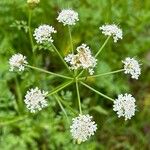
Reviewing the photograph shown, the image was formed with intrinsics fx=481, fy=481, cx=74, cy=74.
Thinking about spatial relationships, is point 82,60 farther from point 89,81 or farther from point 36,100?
point 89,81

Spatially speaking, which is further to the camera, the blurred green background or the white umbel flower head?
the blurred green background

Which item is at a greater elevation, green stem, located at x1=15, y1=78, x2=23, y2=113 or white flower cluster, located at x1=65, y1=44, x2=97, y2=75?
green stem, located at x1=15, y1=78, x2=23, y2=113

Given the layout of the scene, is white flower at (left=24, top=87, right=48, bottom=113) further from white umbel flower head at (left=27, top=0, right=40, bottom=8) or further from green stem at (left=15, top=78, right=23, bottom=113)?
green stem at (left=15, top=78, right=23, bottom=113)

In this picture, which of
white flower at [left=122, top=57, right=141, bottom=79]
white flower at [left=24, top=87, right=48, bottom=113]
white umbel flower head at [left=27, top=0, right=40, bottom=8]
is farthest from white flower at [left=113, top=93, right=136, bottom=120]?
white umbel flower head at [left=27, top=0, right=40, bottom=8]

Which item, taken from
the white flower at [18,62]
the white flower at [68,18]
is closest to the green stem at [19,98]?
the white flower at [18,62]

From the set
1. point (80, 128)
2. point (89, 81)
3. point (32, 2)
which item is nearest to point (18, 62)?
point (32, 2)

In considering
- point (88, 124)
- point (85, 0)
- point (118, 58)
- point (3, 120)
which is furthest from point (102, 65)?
point (88, 124)

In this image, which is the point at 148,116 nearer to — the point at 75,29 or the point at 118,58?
the point at 118,58

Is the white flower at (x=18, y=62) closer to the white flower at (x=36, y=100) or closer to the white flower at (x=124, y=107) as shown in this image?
the white flower at (x=36, y=100)
